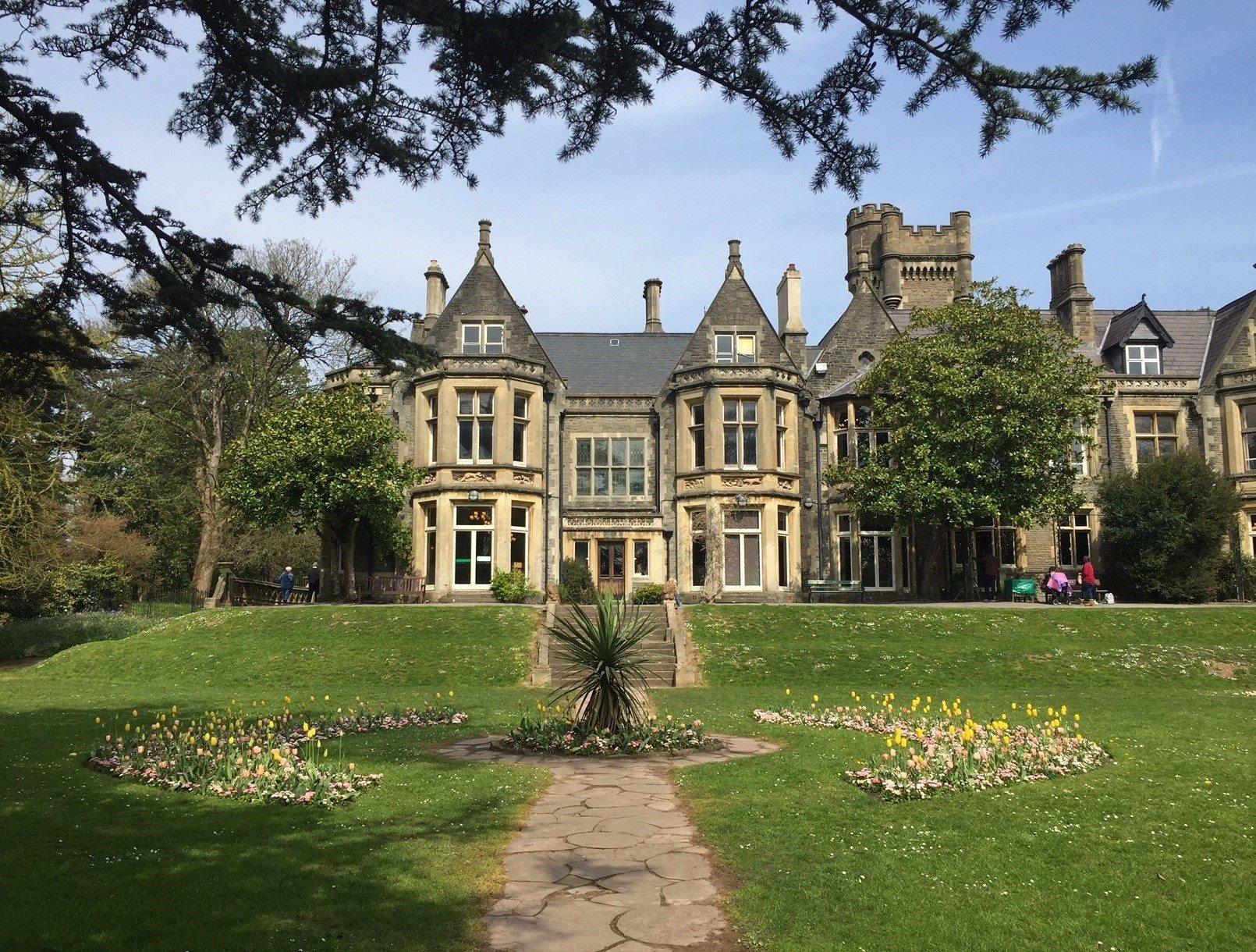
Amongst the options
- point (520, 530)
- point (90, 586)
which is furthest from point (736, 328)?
point (90, 586)

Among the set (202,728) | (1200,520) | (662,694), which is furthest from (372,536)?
(1200,520)

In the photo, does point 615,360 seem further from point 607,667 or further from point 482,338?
point 607,667

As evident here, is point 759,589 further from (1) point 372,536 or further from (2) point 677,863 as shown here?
(2) point 677,863

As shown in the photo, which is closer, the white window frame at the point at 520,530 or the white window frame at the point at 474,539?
the white window frame at the point at 474,539

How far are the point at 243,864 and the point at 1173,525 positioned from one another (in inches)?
1344

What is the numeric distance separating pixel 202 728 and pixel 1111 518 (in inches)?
1255

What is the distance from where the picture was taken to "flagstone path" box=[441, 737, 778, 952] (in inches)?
220

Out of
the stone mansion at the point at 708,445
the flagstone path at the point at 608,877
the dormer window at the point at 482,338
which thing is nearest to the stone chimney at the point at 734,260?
the stone mansion at the point at 708,445

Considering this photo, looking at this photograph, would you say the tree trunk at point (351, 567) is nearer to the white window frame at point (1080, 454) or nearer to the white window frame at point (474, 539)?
the white window frame at point (474, 539)

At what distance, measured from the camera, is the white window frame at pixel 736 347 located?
35.7 m

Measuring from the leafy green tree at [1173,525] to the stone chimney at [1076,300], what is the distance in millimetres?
8004

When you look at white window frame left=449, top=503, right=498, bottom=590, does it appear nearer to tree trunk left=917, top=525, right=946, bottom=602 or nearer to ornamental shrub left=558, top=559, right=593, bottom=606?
ornamental shrub left=558, top=559, right=593, bottom=606

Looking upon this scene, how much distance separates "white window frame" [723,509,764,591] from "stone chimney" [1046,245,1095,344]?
17.0 metres

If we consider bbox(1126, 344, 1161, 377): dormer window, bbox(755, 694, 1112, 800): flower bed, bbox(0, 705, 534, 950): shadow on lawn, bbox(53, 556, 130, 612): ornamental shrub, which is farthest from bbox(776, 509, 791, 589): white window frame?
bbox(53, 556, 130, 612): ornamental shrub
